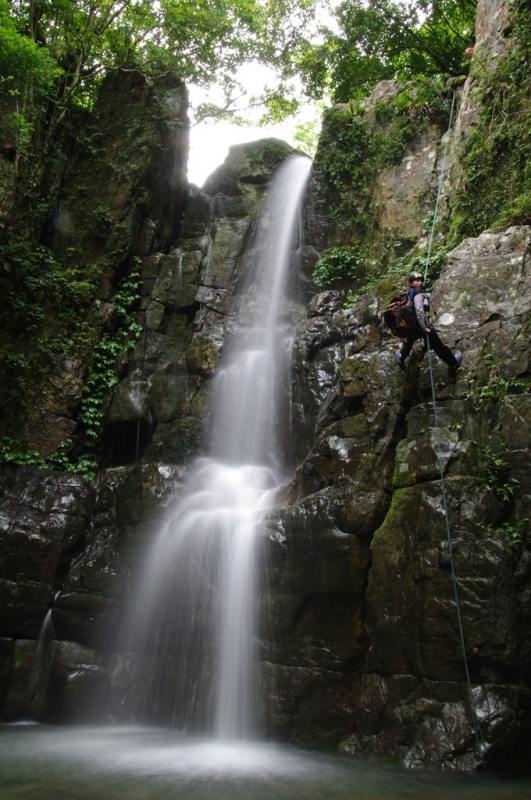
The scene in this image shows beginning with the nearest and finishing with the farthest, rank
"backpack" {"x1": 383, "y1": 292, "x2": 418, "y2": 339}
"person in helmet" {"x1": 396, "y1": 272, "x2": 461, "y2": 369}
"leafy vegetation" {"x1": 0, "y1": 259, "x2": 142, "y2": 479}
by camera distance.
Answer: "person in helmet" {"x1": 396, "y1": 272, "x2": 461, "y2": 369}, "backpack" {"x1": 383, "y1": 292, "x2": 418, "y2": 339}, "leafy vegetation" {"x1": 0, "y1": 259, "x2": 142, "y2": 479}

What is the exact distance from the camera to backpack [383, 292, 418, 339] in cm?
745

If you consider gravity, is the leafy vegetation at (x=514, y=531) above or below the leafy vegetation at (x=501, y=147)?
below

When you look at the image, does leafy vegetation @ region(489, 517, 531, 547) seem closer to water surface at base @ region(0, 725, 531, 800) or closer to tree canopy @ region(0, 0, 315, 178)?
water surface at base @ region(0, 725, 531, 800)

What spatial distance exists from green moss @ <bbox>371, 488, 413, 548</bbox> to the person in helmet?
1.97 metres

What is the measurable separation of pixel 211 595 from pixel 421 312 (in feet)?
16.5

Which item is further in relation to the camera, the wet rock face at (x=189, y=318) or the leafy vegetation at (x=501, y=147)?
the wet rock face at (x=189, y=318)

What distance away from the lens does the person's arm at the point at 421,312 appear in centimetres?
725

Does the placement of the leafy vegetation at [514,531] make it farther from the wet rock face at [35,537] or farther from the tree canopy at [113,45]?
the tree canopy at [113,45]

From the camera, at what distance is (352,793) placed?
4.85 metres

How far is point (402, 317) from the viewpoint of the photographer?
24.6 ft

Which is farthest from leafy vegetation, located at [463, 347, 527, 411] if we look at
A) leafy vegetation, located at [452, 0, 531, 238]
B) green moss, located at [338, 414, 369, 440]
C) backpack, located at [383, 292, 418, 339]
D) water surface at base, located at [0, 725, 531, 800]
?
water surface at base, located at [0, 725, 531, 800]

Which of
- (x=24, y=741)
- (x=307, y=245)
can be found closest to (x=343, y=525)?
(x=24, y=741)

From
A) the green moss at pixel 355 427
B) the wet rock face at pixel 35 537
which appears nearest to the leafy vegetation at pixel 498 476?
the green moss at pixel 355 427

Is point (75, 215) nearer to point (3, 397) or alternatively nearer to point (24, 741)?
point (3, 397)
